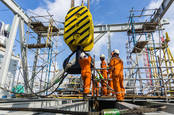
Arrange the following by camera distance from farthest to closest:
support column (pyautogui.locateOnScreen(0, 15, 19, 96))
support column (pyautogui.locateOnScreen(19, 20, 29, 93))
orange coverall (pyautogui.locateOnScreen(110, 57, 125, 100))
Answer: support column (pyautogui.locateOnScreen(19, 20, 29, 93)), support column (pyautogui.locateOnScreen(0, 15, 19, 96)), orange coverall (pyautogui.locateOnScreen(110, 57, 125, 100))

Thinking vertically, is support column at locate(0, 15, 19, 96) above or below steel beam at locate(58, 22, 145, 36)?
below

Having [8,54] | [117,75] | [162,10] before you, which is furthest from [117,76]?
[162,10]

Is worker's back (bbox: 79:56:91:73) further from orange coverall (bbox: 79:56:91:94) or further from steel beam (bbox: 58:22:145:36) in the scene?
steel beam (bbox: 58:22:145:36)

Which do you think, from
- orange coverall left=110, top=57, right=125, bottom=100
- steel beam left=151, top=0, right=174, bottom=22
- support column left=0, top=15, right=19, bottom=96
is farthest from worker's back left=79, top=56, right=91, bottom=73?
steel beam left=151, top=0, right=174, bottom=22

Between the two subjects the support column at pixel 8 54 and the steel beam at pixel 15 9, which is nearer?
the support column at pixel 8 54

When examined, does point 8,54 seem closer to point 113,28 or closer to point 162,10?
point 113,28

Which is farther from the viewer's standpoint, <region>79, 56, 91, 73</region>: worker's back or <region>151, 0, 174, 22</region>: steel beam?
<region>151, 0, 174, 22</region>: steel beam

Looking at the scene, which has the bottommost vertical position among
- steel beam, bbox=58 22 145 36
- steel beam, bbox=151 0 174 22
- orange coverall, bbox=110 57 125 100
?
orange coverall, bbox=110 57 125 100

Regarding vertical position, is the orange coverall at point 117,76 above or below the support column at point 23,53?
below

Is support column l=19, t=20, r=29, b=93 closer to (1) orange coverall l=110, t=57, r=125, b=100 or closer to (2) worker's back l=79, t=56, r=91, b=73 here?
(2) worker's back l=79, t=56, r=91, b=73

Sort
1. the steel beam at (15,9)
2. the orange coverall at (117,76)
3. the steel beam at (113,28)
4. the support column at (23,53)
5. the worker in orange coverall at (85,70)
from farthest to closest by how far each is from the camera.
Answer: the steel beam at (113,28) < the support column at (23,53) < the steel beam at (15,9) < the orange coverall at (117,76) < the worker in orange coverall at (85,70)

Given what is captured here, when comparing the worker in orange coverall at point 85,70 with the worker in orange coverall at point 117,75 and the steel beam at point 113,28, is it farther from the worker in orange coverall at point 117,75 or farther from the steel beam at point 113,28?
the steel beam at point 113,28

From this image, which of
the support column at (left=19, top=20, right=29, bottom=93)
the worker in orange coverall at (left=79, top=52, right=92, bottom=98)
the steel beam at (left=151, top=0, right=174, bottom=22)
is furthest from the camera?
the support column at (left=19, top=20, right=29, bottom=93)

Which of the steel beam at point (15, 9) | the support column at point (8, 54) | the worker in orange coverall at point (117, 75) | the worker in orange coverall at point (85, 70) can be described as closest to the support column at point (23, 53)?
the steel beam at point (15, 9)
